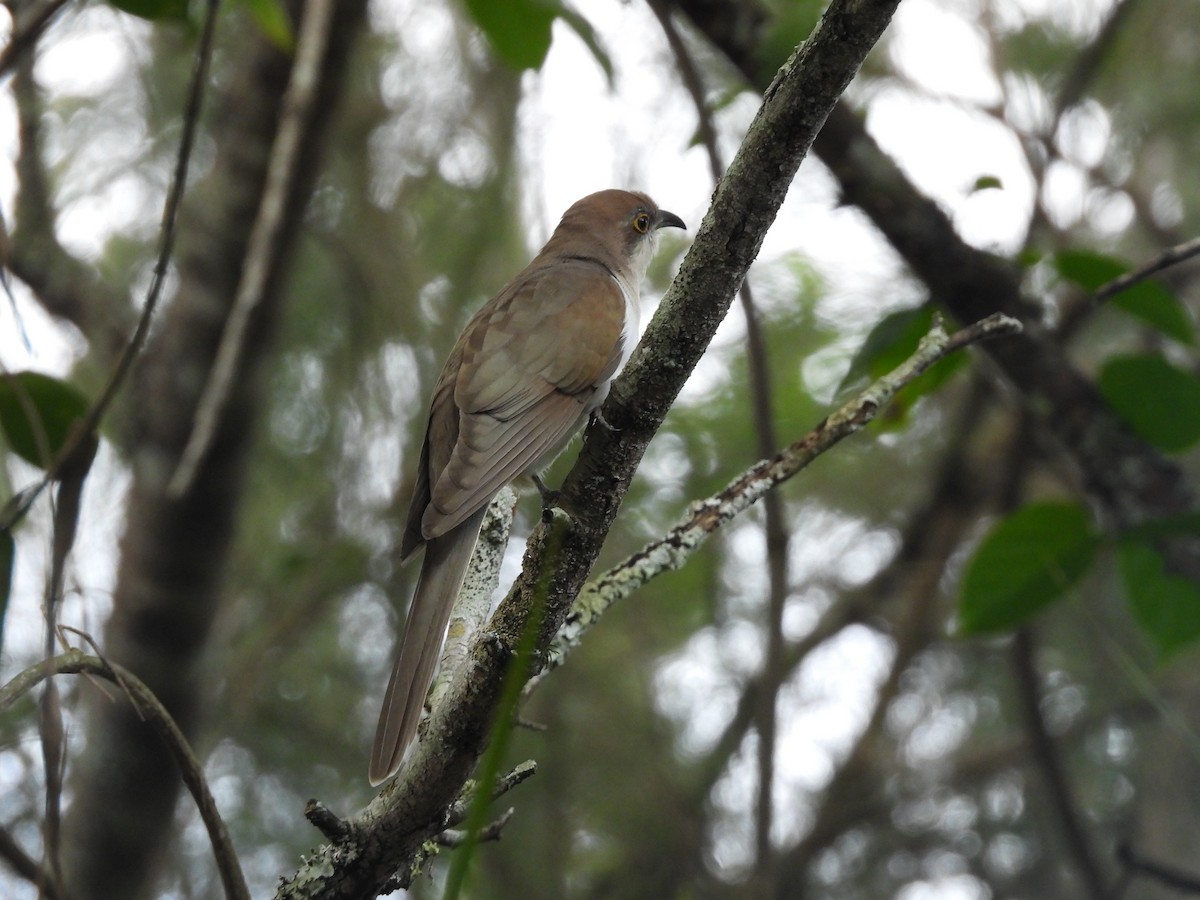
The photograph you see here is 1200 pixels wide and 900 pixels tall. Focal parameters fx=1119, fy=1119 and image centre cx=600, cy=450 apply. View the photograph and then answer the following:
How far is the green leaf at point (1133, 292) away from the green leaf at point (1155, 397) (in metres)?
0.23

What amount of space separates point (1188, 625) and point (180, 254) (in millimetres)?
4405

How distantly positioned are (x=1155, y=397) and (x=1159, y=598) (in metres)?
0.70

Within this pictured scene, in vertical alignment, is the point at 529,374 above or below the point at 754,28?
below

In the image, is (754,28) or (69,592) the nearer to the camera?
(69,592)

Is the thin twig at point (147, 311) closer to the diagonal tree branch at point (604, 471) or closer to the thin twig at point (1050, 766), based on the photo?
the diagonal tree branch at point (604, 471)

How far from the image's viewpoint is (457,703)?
1.95 m

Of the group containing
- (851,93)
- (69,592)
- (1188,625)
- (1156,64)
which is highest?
(1156,64)

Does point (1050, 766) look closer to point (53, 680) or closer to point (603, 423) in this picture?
point (603, 423)

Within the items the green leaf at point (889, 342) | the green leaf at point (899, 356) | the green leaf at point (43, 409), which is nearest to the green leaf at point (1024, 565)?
the green leaf at point (899, 356)

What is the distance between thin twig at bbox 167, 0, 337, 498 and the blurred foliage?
0.89 metres

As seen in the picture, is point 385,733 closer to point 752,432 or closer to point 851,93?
point 752,432

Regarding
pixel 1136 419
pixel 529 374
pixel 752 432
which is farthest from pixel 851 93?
pixel 529 374

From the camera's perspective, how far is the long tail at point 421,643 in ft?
7.98

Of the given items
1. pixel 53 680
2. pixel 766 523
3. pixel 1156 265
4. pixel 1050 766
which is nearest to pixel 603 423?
pixel 53 680
